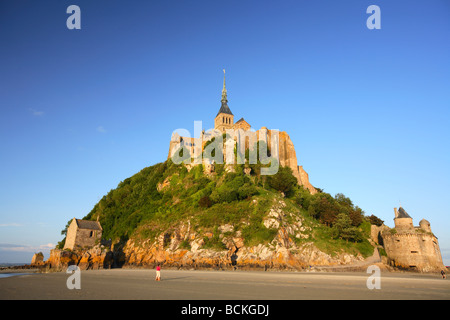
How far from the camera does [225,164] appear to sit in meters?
56.6

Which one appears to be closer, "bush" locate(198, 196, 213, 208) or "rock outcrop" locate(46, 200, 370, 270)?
"rock outcrop" locate(46, 200, 370, 270)

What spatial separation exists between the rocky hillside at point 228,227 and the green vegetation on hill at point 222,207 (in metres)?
0.17

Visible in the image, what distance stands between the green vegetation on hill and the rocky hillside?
0.17 meters

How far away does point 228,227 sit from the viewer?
41.5m

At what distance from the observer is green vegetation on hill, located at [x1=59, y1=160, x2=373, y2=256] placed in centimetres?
4156

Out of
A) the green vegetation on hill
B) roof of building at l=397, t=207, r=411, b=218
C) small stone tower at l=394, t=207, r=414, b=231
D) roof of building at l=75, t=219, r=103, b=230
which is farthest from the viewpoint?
roof of building at l=397, t=207, r=411, b=218

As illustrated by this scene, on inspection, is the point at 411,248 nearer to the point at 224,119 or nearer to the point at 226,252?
the point at 226,252

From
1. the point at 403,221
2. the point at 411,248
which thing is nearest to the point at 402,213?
the point at 403,221

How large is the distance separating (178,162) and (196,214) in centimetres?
2080

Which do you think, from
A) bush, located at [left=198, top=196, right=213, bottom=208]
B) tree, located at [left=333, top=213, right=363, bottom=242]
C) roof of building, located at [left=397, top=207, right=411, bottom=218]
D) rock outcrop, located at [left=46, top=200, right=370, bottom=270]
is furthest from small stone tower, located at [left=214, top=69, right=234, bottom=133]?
roof of building, located at [left=397, top=207, right=411, bottom=218]

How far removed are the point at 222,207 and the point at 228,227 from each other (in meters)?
4.86

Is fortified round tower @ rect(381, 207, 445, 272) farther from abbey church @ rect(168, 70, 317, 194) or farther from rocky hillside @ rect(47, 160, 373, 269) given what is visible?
abbey church @ rect(168, 70, 317, 194)

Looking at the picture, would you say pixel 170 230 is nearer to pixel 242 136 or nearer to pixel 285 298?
pixel 242 136

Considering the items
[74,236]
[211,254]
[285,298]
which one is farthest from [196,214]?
[285,298]
